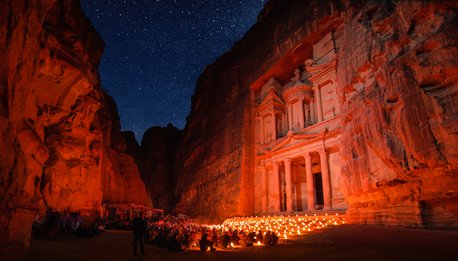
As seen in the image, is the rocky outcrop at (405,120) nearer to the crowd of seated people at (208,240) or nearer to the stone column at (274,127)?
the crowd of seated people at (208,240)

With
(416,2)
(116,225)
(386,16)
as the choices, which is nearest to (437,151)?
(416,2)

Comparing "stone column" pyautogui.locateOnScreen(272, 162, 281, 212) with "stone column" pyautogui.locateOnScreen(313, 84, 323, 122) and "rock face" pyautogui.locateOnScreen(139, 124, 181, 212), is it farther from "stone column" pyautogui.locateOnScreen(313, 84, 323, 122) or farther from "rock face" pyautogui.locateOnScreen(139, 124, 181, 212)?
"rock face" pyautogui.locateOnScreen(139, 124, 181, 212)

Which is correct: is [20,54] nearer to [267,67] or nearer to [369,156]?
[369,156]

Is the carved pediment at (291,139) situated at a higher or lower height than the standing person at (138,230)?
higher

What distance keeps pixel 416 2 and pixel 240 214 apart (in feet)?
66.4

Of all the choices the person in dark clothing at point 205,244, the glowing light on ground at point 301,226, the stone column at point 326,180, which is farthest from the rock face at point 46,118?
the stone column at point 326,180

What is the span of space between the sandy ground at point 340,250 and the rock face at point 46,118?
192cm

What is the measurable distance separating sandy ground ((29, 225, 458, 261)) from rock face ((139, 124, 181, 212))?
130ft

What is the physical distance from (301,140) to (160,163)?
33862 millimetres

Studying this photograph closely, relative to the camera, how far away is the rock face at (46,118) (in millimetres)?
5340

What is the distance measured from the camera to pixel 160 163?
52500mm

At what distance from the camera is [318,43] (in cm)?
2552

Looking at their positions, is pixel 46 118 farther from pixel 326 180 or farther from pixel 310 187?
pixel 326 180

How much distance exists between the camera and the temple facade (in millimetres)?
22516
